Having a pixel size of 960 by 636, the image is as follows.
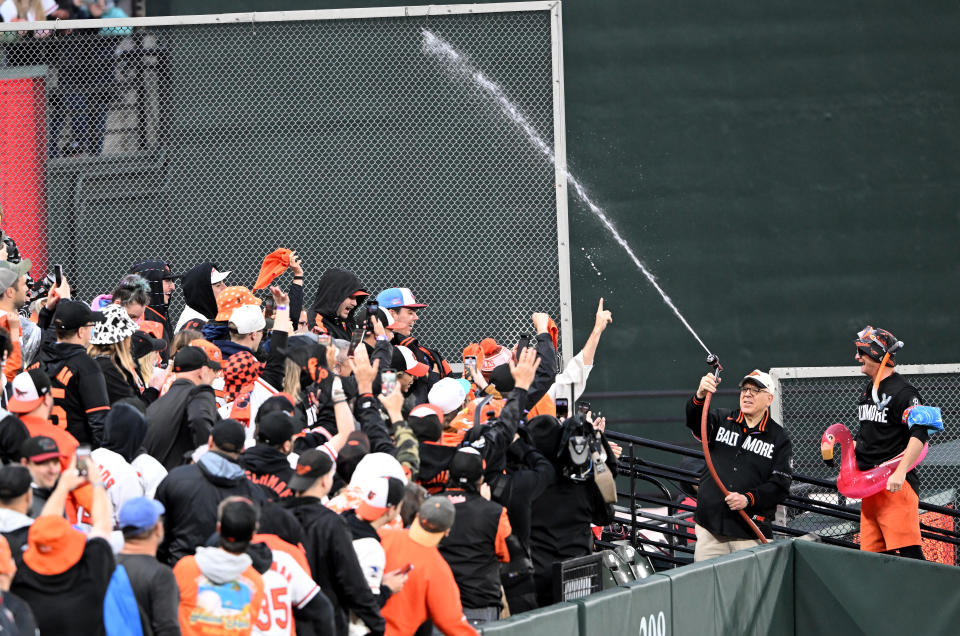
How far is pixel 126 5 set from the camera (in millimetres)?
13531

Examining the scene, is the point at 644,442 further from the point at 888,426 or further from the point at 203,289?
the point at 203,289

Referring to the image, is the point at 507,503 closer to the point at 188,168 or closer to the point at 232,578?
the point at 232,578

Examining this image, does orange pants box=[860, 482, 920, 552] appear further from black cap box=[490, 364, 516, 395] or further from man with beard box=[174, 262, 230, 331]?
man with beard box=[174, 262, 230, 331]

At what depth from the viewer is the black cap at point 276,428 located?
6012 mm

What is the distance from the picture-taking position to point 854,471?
9789 mm

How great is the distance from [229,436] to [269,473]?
0.50 metres

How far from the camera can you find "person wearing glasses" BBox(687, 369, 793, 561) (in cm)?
950

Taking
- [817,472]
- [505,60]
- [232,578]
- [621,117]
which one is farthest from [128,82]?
[232,578]

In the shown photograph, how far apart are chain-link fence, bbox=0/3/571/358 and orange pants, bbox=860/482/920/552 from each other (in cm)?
317

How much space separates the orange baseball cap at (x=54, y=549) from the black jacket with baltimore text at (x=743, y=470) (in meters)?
5.63

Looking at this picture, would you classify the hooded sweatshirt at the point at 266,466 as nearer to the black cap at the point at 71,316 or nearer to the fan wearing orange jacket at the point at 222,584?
the fan wearing orange jacket at the point at 222,584

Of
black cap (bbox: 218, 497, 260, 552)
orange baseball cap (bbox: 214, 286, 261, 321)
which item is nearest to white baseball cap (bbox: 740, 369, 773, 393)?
orange baseball cap (bbox: 214, 286, 261, 321)

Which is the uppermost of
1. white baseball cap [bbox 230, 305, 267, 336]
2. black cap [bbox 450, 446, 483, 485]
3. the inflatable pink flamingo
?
white baseball cap [bbox 230, 305, 267, 336]

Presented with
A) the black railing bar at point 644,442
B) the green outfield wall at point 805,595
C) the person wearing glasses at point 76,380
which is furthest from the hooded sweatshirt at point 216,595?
the black railing bar at point 644,442
